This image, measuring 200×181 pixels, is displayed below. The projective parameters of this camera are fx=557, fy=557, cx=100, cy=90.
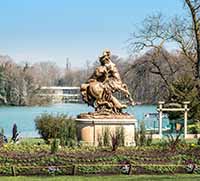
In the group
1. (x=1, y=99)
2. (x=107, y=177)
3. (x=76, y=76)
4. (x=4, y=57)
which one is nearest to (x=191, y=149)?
(x=107, y=177)

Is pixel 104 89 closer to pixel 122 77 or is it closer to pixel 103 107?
pixel 103 107

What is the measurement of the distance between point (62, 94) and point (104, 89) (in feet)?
252

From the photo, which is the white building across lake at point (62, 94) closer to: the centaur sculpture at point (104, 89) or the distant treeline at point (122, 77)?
the distant treeline at point (122, 77)

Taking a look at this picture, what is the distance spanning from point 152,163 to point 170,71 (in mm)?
26358

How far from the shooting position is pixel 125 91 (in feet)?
65.7

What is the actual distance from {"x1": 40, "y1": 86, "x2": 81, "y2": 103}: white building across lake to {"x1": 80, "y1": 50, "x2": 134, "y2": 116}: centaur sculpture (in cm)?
4981

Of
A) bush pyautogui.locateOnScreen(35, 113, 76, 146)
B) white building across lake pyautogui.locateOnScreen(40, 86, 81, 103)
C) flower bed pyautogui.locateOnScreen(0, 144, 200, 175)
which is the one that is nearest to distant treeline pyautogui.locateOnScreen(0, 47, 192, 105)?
white building across lake pyautogui.locateOnScreen(40, 86, 81, 103)

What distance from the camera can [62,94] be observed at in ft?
315

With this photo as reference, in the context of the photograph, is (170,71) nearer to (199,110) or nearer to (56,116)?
(199,110)

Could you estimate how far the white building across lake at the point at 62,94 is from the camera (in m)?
83.4

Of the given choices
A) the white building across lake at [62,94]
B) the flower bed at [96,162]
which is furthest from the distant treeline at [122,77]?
the flower bed at [96,162]

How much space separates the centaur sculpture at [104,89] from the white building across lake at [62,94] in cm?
4981

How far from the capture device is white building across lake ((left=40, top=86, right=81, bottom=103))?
83.4 m

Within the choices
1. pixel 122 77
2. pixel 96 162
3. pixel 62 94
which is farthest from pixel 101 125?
pixel 62 94
